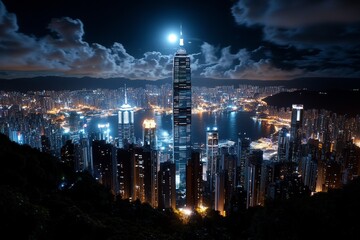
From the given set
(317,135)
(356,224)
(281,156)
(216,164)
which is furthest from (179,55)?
(356,224)

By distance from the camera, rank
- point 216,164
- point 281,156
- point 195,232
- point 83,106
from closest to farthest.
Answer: point 195,232 < point 216,164 < point 281,156 < point 83,106

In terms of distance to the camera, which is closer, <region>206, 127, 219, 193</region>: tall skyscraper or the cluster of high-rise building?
the cluster of high-rise building

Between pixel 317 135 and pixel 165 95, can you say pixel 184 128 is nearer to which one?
pixel 317 135

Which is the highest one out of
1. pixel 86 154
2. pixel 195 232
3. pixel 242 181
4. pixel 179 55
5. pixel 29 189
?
pixel 179 55

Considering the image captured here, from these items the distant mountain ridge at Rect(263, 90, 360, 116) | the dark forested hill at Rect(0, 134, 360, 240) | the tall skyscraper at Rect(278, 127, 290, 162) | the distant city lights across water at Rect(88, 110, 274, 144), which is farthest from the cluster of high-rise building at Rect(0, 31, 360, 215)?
the dark forested hill at Rect(0, 134, 360, 240)

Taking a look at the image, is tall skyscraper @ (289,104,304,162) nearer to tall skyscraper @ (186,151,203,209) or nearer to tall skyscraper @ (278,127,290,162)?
tall skyscraper @ (278,127,290,162)

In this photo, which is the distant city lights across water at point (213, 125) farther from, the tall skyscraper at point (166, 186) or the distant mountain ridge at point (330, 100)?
the tall skyscraper at point (166, 186)

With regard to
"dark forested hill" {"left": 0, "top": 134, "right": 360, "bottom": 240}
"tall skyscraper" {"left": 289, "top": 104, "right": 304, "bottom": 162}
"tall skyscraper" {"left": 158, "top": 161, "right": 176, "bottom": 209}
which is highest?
"dark forested hill" {"left": 0, "top": 134, "right": 360, "bottom": 240}
